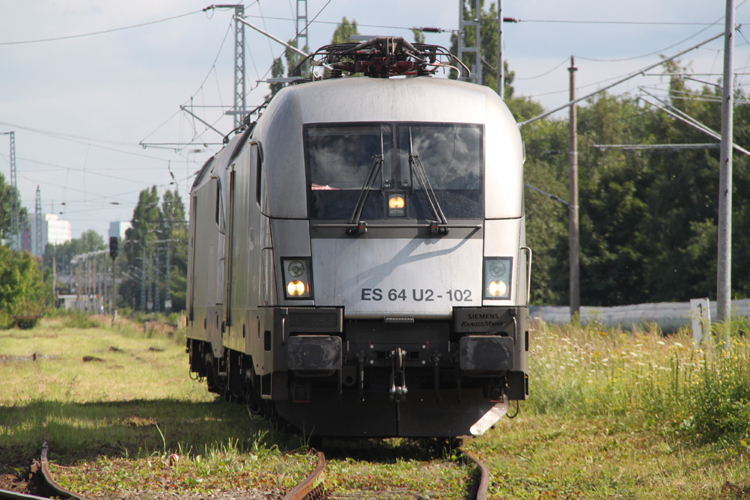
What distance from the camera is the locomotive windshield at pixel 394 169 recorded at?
7906mm

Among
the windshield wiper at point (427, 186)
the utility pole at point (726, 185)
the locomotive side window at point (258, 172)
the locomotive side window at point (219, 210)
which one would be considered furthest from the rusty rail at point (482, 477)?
the utility pole at point (726, 185)

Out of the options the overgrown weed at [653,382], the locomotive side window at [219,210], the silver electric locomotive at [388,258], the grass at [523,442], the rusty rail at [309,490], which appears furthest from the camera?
the locomotive side window at [219,210]

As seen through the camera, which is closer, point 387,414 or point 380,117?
point 380,117

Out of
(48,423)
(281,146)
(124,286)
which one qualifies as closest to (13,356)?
(48,423)

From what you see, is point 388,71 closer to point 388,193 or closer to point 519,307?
point 388,193

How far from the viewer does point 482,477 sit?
7020mm

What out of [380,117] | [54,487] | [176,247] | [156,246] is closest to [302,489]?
[54,487]

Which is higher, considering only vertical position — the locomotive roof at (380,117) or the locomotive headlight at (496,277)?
the locomotive roof at (380,117)

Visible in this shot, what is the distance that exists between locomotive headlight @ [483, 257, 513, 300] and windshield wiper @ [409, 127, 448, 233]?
51cm

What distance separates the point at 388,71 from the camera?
31.3 ft

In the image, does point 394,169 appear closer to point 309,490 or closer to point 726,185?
point 309,490

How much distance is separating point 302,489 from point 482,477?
150 centimetres

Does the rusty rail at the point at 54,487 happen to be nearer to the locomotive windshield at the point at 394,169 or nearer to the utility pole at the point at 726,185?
the locomotive windshield at the point at 394,169

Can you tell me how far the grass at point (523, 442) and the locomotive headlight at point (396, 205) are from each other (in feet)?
7.21
